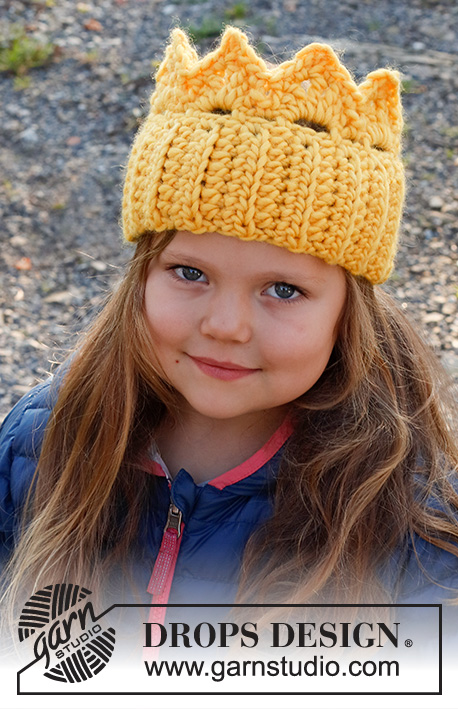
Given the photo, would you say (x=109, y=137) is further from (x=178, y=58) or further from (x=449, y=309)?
(x=178, y=58)

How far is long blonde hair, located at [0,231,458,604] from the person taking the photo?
6.85 ft

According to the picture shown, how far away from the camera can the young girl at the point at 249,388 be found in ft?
5.99

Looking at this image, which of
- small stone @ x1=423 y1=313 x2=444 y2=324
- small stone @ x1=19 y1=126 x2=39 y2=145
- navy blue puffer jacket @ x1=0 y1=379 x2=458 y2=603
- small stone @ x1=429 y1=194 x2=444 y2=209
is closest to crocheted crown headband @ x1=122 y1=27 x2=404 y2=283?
navy blue puffer jacket @ x1=0 y1=379 x2=458 y2=603

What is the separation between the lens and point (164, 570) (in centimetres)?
216

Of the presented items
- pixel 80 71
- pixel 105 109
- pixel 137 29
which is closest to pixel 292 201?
pixel 105 109

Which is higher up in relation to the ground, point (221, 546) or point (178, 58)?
point (178, 58)

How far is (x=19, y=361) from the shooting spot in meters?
3.71

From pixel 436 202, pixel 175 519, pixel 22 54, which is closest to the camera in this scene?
pixel 175 519

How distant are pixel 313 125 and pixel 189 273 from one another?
47cm

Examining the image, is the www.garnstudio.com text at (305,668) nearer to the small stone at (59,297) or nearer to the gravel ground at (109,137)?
the gravel ground at (109,137)

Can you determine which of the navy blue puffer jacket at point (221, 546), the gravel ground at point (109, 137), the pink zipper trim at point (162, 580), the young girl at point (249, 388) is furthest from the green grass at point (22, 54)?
the pink zipper trim at point (162, 580)

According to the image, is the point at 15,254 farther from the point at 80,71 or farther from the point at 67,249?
the point at 80,71

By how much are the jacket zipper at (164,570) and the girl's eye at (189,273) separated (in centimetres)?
64

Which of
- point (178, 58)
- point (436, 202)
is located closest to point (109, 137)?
point (436, 202)
